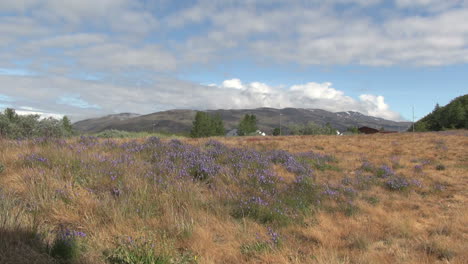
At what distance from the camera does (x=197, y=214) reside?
4.79 m

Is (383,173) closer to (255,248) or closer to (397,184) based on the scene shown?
(397,184)

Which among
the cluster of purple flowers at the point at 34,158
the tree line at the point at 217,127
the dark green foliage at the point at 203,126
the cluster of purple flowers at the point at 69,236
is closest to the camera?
the cluster of purple flowers at the point at 69,236

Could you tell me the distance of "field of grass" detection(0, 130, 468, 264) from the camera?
3.41 metres

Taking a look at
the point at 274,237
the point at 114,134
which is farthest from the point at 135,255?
the point at 114,134

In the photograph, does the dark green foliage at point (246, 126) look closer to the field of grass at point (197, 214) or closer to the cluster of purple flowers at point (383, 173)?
the cluster of purple flowers at point (383, 173)

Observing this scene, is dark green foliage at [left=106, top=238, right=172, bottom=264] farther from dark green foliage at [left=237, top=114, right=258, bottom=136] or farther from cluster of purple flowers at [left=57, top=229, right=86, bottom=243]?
dark green foliage at [left=237, top=114, right=258, bottom=136]

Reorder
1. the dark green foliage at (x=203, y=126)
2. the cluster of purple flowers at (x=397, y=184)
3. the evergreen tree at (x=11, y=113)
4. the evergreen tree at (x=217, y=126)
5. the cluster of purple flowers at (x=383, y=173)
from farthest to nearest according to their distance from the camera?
the evergreen tree at (x=217, y=126)
the dark green foliage at (x=203, y=126)
the evergreen tree at (x=11, y=113)
the cluster of purple flowers at (x=383, y=173)
the cluster of purple flowers at (x=397, y=184)

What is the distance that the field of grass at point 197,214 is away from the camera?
3410 mm

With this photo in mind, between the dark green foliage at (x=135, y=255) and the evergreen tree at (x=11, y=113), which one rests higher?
the evergreen tree at (x=11, y=113)

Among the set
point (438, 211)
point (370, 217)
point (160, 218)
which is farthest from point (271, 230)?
point (438, 211)

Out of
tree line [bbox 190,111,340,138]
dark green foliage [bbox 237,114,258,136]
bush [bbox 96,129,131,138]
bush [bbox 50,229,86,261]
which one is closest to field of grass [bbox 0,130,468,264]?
bush [bbox 50,229,86,261]

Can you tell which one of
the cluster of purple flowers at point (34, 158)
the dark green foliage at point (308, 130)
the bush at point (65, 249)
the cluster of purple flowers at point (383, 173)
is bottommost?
the cluster of purple flowers at point (383, 173)

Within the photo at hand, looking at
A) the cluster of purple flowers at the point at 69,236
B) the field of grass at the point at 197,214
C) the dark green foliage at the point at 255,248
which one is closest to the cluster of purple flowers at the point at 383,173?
the field of grass at the point at 197,214

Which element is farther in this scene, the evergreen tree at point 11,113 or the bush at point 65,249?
the evergreen tree at point 11,113
